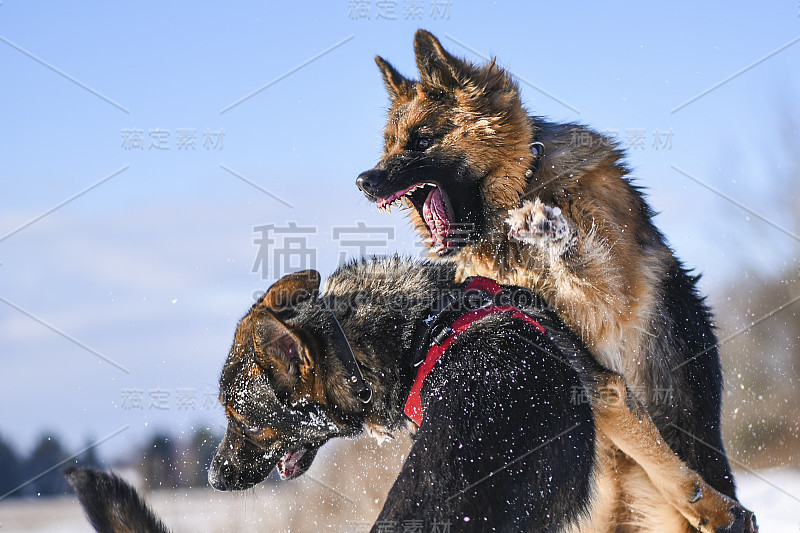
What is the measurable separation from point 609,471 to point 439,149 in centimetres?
242

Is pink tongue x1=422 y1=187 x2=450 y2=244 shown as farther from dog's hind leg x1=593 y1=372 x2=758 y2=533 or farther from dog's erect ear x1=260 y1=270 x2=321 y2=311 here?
dog's erect ear x1=260 y1=270 x2=321 y2=311

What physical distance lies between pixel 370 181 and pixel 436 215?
59 cm

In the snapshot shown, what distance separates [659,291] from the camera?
179 inches

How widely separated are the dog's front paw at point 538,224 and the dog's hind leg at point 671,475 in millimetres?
878

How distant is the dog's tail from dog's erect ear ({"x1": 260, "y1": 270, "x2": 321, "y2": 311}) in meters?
0.97

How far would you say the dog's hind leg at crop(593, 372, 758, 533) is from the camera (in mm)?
3951

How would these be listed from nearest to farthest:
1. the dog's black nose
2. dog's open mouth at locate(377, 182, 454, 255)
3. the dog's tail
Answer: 1. the dog's tail
2. the dog's black nose
3. dog's open mouth at locate(377, 182, 454, 255)

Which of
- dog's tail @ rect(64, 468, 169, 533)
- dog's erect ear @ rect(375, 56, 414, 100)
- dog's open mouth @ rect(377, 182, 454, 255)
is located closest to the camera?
dog's tail @ rect(64, 468, 169, 533)

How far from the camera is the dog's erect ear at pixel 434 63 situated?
483cm

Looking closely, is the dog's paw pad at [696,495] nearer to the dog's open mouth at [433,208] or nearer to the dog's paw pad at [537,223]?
the dog's paw pad at [537,223]

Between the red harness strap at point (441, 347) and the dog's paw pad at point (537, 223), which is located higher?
the dog's paw pad at point (537, 223)

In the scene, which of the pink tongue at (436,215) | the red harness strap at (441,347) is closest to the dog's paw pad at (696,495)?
the red harness strap at (441,347)

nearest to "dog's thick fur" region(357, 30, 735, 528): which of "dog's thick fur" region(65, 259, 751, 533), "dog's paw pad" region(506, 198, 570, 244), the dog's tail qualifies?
"dog's paw pad" region(506, 198, 570, 244)

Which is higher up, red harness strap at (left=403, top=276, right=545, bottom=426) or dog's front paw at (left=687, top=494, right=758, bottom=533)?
red harness strap at (left=403, top=276, right=545, bottom=426)
